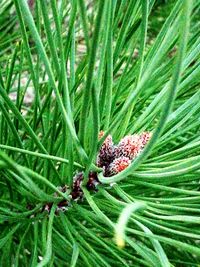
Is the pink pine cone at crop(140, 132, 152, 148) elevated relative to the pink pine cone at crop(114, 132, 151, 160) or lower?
elevated

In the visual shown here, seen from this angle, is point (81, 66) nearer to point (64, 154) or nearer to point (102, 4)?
point (64, 154)

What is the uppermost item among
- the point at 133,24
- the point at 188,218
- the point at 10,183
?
the point at 133,24

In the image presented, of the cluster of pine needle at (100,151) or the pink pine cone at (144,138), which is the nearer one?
the cluster of pine needle at (100,151)

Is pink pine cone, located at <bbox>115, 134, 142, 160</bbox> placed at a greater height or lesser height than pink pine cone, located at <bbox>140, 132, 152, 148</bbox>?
lesser

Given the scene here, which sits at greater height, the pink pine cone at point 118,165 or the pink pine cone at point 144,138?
the pink pine cone at point 144,138

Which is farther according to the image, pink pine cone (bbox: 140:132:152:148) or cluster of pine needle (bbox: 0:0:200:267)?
pink pine cone (bbox: 140:132:152:148)

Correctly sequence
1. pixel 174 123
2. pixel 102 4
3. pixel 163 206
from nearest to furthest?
1. pixel 102 4
2. pixel 163 206
3. pixel 174 123

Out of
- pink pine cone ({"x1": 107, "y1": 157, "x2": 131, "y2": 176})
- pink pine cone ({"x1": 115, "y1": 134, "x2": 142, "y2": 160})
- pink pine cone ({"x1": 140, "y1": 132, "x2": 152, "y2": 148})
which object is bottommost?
pink pine cone ({"x1": 107, "y1": 157, "x2": 131, "y2": 176})

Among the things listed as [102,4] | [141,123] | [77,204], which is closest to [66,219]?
[77,204]
